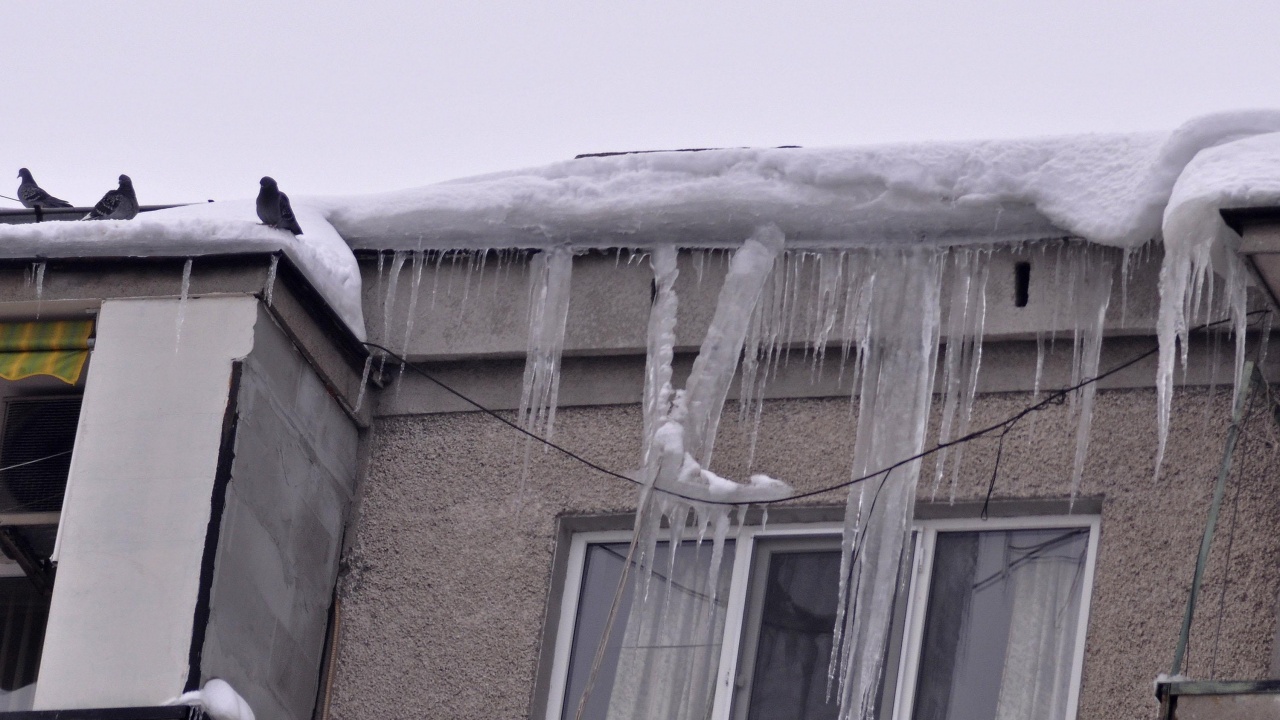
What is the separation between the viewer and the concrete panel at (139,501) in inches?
236

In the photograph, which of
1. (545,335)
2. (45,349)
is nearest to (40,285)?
(45,349)

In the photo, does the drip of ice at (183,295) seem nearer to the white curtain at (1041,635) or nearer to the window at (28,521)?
the window at (28,521)

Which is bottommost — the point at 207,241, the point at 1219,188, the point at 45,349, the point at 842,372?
the point at 45,349

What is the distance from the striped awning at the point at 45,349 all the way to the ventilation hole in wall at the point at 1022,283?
121 inches

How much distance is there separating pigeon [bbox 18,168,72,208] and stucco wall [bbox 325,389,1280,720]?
162cm

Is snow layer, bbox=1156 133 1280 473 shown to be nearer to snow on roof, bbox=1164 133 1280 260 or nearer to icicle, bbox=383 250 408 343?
snow on roof, bbox=1164 133 1280 260

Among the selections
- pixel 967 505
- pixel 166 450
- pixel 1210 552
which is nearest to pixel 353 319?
pixel 166 450

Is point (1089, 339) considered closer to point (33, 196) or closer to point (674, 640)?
point (674, 640)

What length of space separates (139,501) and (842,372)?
2.29 metres

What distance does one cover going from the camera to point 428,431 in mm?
6992

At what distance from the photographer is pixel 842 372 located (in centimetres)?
664

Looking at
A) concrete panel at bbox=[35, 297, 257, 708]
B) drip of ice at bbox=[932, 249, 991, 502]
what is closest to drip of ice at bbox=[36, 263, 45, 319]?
concrete panel at bbox=[35, 297, 257, 708]

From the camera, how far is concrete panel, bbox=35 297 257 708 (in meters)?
5.98

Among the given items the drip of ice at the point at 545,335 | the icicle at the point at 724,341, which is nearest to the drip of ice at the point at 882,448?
the icicle at the point at 724,341
